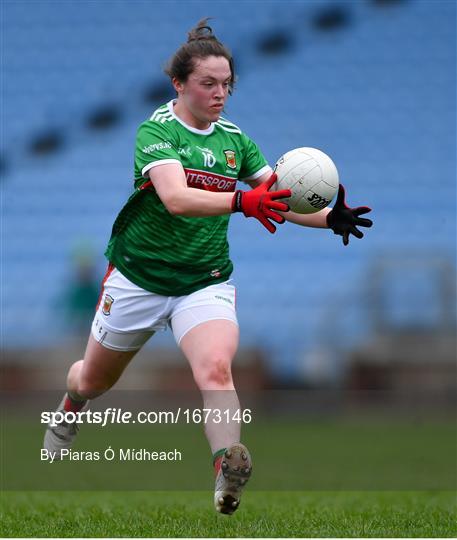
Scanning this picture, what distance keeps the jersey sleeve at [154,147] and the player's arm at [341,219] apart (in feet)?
2.21

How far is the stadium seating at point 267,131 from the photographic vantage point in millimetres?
14711

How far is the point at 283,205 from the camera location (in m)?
4.29

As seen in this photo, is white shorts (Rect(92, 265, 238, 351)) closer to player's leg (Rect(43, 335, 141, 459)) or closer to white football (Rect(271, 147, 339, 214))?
player's leg (Rect(43, 335, 141, 459))

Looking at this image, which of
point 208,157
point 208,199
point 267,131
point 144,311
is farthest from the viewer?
point 267,131

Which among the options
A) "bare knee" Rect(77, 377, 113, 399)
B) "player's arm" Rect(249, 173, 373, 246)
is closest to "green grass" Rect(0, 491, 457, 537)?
"bare knee" Rect(77, 377, 113, 399)

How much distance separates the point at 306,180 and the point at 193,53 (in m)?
0.77

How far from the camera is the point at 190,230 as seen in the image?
16.0 feet

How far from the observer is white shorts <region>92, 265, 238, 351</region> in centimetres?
483

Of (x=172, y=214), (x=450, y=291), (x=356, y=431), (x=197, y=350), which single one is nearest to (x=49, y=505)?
(x=197, y=350)

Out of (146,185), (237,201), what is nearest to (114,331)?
(146,185)

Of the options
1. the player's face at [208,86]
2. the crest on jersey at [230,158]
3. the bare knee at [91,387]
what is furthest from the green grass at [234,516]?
the player's face at [208,86]

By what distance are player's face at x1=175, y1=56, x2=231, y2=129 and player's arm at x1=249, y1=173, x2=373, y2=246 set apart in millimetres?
630

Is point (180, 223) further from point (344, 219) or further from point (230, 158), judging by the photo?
point (344, 219)

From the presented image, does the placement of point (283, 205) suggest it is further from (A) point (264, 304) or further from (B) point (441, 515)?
(A) point (264, 304)
